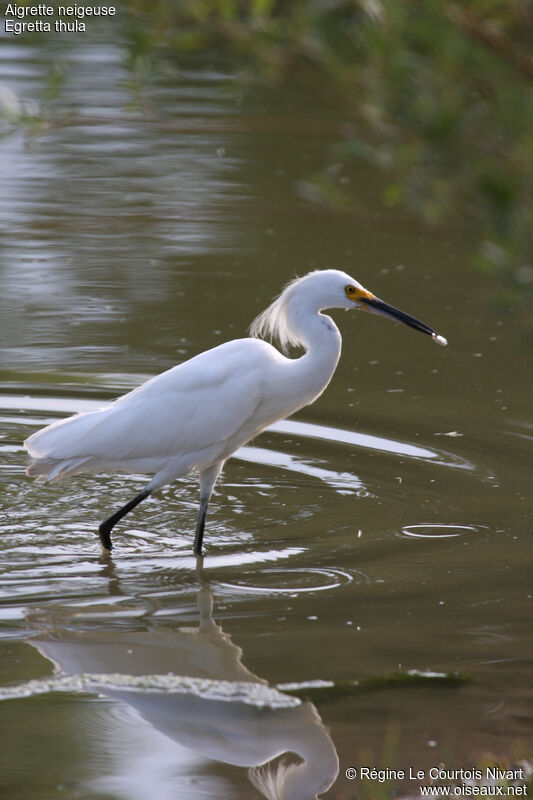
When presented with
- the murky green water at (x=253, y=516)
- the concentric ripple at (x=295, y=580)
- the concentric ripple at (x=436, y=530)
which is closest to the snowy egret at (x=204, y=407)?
the murky green water at (x=253, y=516)

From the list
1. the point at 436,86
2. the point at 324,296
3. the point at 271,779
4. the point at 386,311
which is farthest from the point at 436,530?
the point at 436,86

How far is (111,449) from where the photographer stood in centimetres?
555

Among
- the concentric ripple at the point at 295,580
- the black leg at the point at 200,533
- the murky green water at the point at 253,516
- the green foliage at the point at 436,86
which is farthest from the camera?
the black leg at the point at 200,533

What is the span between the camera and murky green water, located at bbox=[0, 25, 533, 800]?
12.7 ft

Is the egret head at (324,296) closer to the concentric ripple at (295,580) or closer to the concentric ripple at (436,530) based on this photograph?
the concentric ripple at (436,530)

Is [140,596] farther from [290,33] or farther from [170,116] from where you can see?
[170,116]

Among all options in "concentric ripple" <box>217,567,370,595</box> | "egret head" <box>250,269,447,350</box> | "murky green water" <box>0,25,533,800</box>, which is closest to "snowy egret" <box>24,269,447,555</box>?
"egret head" <box>250,269,447,350</box>

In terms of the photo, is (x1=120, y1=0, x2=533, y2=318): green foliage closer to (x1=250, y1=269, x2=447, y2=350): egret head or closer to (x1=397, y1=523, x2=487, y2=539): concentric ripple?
(x1=250, y1=269, x2=447, y2=350): egret head

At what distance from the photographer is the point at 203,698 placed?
4062 mm

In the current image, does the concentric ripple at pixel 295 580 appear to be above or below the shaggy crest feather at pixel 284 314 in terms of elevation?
below

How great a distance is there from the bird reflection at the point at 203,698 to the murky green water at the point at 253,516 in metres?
0.01

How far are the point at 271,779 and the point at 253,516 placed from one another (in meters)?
2.33

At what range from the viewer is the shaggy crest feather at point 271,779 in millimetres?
3578

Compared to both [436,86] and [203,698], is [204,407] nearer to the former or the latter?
[203,698]
